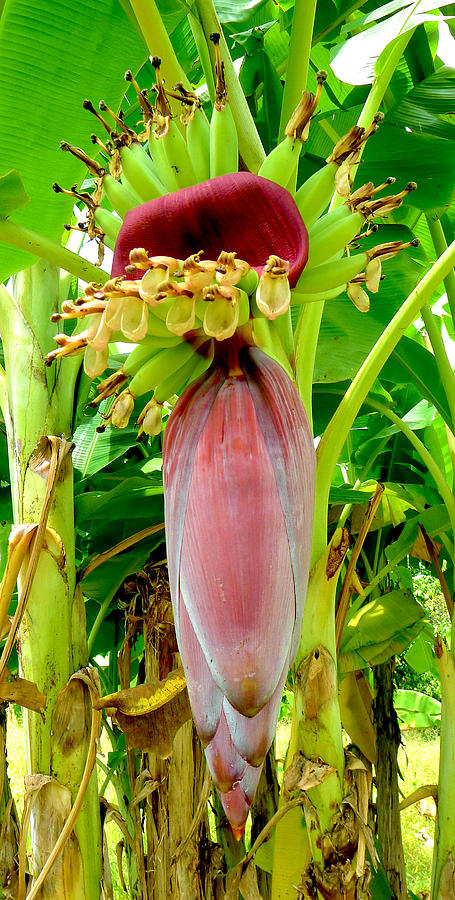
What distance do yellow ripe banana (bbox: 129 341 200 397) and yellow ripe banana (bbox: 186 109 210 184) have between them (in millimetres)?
131

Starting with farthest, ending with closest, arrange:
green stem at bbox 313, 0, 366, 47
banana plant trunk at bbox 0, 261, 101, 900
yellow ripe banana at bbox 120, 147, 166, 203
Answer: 1. green stem at bbox 313, 0, 366, 47
2. banana plant trunk at bbox 0, 261, 101, 900
3. yellow ripe banana at bbox 120, 147, 166, 203

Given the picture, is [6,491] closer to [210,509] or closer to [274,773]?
[274,773]

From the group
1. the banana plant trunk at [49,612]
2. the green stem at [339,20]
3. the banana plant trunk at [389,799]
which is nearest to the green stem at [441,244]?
the green stem at [339,20]

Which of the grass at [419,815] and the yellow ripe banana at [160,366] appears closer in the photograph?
the yellow ripe banana at [160,366]

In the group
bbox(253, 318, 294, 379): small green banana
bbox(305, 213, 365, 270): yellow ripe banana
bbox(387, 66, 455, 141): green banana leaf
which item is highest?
bbox(387, 66, 455, 141): green banana leaf

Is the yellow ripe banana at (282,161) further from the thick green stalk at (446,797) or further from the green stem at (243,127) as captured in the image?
the thick green stalk at (446,797)

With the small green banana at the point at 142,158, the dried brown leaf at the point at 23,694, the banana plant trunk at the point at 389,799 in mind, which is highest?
the small green banana at the point at 142,158

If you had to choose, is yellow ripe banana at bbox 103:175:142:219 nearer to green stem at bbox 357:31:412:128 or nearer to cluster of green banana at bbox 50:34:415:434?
cluster of green banana at bbox 50:34:415:434

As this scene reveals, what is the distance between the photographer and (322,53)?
1.01 m

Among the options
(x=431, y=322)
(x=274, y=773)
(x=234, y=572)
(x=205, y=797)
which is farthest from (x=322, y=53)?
(x=274, y=773)

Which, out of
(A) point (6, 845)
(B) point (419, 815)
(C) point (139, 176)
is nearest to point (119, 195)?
(C) point (139, 176)

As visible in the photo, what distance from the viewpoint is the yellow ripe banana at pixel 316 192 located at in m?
0.42

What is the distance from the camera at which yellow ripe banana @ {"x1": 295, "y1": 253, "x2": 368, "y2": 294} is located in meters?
0.40

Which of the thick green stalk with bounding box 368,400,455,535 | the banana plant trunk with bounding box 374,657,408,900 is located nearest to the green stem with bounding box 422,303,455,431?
the thick green stalk with bounding box 368,400,455,535
